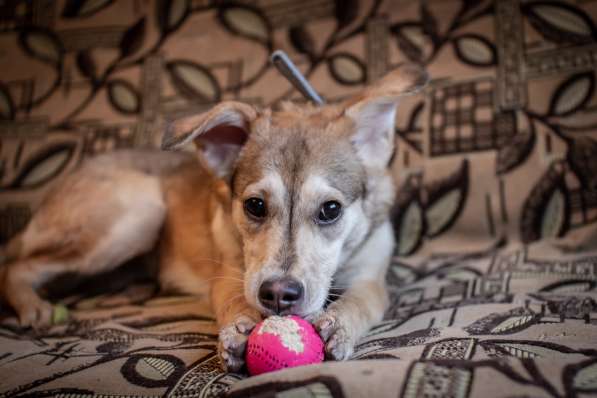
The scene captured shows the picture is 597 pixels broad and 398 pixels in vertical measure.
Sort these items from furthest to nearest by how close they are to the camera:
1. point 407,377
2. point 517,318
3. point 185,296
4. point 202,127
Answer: point 185,296
point 202,127
point 517,318
point 407,377

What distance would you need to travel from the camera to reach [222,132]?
205cm

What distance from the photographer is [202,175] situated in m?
2.70

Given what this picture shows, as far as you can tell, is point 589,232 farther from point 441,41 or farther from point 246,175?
point 246,175

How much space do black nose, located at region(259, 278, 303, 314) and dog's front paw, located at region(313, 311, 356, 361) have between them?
10cm

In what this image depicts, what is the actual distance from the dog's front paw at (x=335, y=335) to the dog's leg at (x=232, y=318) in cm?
20

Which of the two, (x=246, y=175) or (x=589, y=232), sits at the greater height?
(x=246, y=175)

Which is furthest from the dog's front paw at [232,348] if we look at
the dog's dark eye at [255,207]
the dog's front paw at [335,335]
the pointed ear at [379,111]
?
the pointed ear at [379,111]

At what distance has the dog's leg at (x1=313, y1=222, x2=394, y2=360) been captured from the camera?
4.86 ft

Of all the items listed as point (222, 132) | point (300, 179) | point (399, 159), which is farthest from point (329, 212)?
point (399, 159)

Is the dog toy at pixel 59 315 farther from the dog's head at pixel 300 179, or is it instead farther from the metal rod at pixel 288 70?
the metal rod at pixel 288 70

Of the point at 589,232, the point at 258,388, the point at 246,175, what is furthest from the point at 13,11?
the point at 589,232

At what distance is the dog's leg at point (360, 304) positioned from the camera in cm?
148

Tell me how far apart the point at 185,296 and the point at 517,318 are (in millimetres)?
1534

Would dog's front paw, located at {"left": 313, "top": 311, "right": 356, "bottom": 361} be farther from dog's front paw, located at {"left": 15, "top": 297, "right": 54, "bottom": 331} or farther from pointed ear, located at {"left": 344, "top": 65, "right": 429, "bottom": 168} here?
dog's front paw, located at {"left": 15, "top": 297, "right": 54, "bottom": 331}
